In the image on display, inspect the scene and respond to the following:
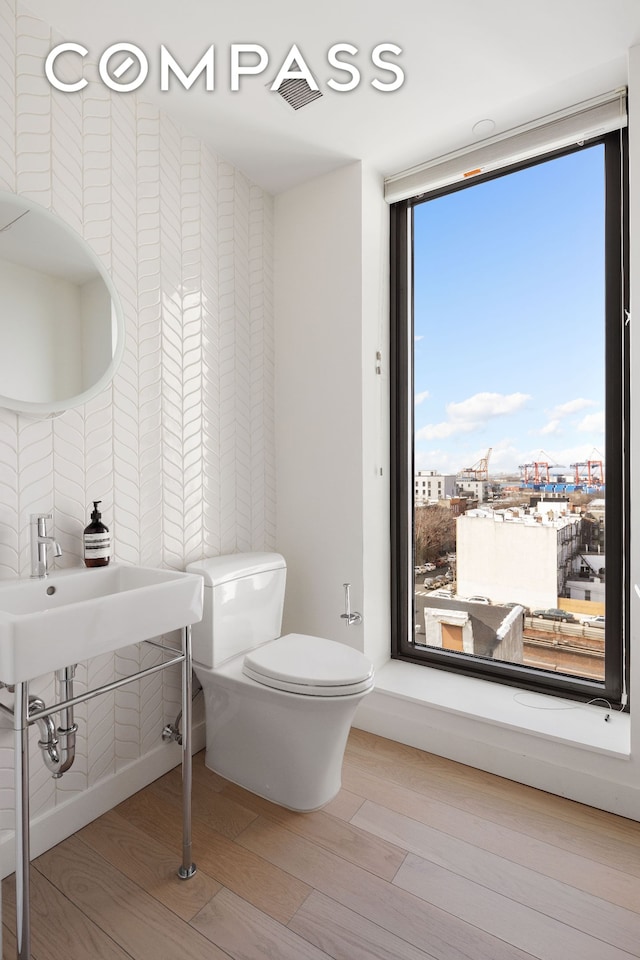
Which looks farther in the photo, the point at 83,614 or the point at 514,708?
the point at 514,708

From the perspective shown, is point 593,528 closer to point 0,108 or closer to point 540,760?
point 540,760

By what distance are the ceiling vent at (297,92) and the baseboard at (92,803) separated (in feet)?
7.67

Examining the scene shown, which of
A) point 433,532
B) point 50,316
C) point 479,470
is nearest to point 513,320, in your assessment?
point 479,470

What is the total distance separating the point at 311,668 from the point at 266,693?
0.53 ft

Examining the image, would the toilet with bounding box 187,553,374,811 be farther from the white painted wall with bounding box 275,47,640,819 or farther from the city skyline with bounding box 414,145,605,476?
the city skyline with bounding box 414,145,605,476

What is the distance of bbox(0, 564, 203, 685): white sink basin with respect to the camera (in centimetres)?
95

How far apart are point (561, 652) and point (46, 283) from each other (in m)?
2.20

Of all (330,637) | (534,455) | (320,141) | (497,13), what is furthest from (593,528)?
(320,141)

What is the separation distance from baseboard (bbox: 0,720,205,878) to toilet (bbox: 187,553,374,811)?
0.18 m

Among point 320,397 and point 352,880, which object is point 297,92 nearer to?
point 320,397

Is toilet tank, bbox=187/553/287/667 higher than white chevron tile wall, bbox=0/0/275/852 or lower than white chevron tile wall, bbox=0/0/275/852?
lower

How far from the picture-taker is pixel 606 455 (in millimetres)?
1836

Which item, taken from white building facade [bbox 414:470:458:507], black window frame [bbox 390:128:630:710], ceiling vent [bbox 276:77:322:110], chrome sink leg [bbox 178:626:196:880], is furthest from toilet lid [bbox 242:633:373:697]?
ceiling vent [bbox 276:77:322:110]

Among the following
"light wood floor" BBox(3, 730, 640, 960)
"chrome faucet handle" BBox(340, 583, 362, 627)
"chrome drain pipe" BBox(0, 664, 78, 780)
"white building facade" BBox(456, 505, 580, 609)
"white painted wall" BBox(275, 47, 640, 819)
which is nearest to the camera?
"light wood floor" BBox(3, 730, 640, 960)
